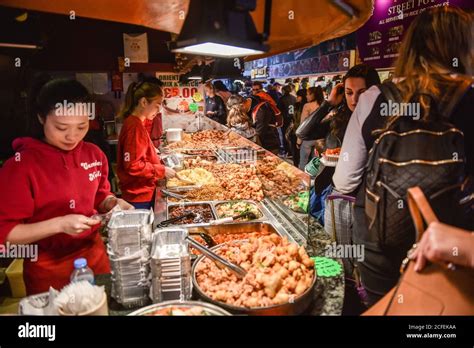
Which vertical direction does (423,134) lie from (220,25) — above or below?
below

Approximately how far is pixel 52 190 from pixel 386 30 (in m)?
5.72

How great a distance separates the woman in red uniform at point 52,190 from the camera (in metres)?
1.74

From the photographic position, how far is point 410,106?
67.6 inches

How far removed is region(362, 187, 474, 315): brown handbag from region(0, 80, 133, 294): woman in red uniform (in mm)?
1494

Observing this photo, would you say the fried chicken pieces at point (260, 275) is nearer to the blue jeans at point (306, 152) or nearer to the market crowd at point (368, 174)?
the market crowd at point (368, 174)

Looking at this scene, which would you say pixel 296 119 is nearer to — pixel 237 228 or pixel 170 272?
pixel 237 228

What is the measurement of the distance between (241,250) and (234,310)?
51cm

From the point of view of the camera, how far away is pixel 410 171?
1.68 meters

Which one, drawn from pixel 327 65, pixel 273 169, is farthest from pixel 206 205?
pixel 327 65

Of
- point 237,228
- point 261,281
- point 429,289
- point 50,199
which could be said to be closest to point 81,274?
point 50,199

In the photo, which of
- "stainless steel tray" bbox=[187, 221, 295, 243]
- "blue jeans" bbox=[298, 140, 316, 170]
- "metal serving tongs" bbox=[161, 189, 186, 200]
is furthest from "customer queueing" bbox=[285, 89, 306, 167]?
"stainless steel tray" bbox=[187, 221, 295, 243]

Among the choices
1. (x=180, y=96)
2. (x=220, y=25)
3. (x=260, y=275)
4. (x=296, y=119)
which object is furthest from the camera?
(x=296, y=119)

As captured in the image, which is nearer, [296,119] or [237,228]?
[237,228]
